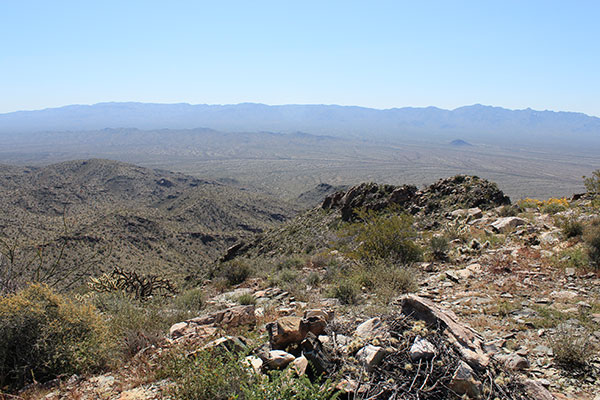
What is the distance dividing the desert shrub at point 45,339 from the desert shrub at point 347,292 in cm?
407

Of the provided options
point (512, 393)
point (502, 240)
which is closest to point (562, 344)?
point (512, 393)

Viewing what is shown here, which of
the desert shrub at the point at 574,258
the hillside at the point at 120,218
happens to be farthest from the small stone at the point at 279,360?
the desert shrub at the point at 574,258

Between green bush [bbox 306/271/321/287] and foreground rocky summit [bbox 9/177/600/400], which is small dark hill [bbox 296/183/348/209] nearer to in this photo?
green bush [bbox 306/271/321/287]

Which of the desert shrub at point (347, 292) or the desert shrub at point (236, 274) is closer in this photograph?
the desert shrub at point (347, 292)

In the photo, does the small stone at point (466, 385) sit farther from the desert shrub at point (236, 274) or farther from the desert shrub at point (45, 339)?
the desert shrub at point (236, 274)

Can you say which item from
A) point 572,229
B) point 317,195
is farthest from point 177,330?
point 317,195

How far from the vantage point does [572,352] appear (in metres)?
3.97

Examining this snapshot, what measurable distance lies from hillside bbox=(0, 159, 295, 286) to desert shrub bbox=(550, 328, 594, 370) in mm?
7687

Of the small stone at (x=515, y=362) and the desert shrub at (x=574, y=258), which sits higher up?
the desert shrub at (x=574, y=258)

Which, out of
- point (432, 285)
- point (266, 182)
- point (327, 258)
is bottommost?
point (266, 182)

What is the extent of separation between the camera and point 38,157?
148125 mm

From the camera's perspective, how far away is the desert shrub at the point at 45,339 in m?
4.36

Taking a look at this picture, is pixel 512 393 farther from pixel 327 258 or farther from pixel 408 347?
pixel 327 258

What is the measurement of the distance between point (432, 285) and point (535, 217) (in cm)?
661
